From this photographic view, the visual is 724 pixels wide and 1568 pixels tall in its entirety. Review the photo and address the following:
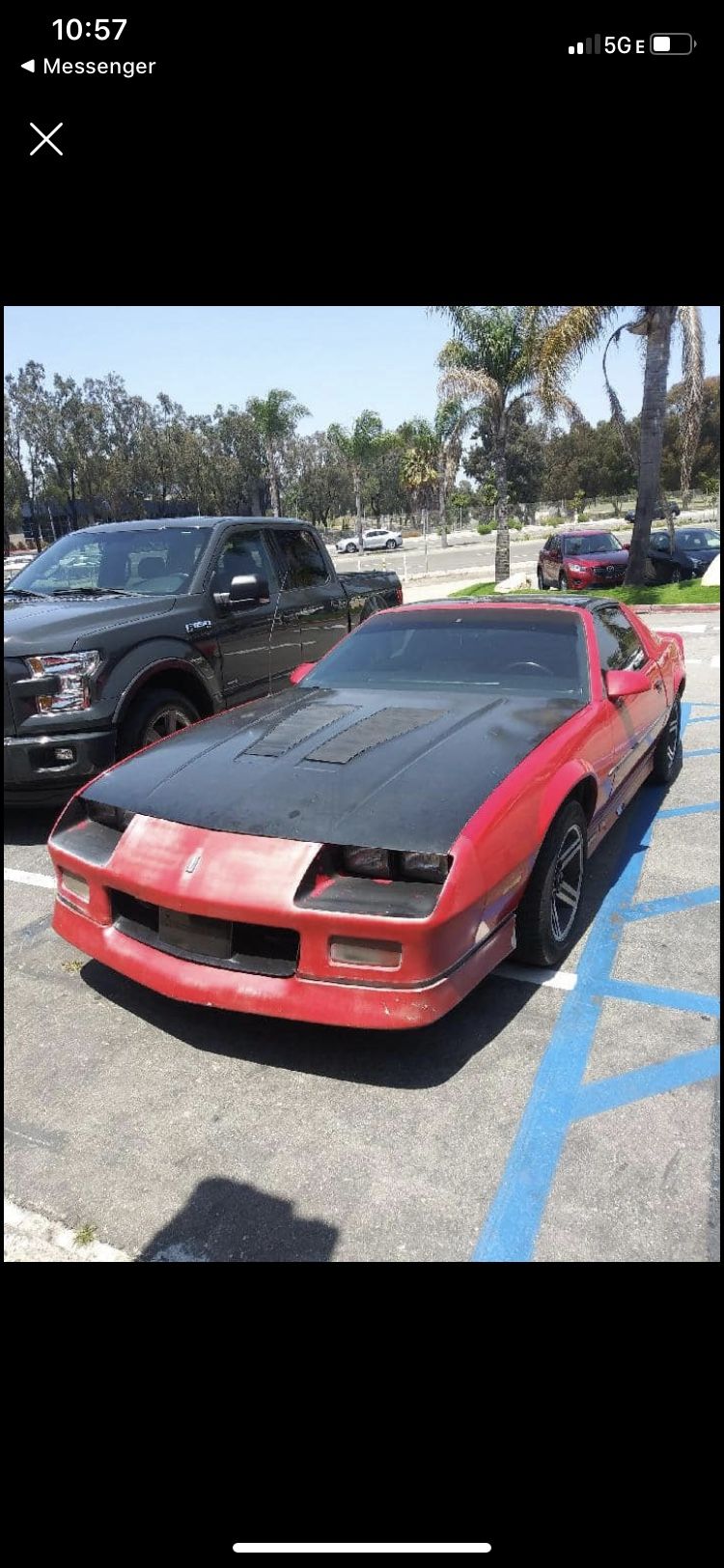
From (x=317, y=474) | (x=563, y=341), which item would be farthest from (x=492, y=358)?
(x=317, y=474)

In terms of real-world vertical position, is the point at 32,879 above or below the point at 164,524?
below

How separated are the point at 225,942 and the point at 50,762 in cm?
243

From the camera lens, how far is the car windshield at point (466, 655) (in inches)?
155

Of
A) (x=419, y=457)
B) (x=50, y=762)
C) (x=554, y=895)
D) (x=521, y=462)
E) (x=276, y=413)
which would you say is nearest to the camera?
(x=554, y=895)

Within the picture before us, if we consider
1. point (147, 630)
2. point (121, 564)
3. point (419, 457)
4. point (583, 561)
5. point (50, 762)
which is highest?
point (419, 457)

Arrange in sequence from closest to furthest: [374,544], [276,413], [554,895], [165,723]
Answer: [554,895] → [165,723] → [276,413] → [374,544]

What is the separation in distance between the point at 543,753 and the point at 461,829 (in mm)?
701

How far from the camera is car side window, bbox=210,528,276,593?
5.85 metres

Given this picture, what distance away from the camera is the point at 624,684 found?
150 inches

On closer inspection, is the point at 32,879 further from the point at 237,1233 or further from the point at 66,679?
the point at 237,1233

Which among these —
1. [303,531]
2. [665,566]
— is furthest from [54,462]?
[303,531]
